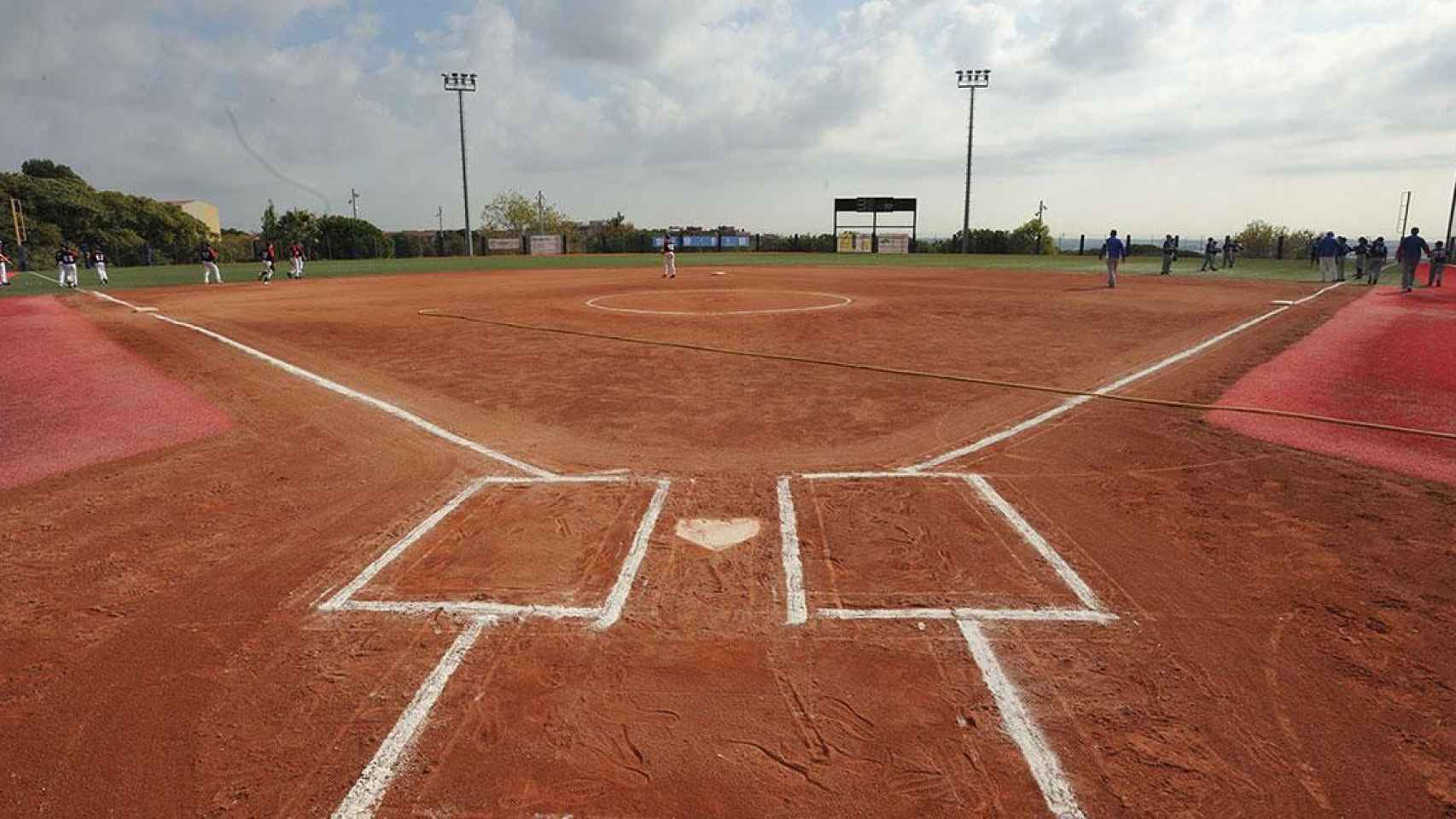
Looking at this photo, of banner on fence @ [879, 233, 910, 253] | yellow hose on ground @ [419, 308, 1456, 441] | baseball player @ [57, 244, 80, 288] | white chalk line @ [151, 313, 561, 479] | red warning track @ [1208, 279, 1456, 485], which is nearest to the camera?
white chalk line @ [151, 313, 561, 479]

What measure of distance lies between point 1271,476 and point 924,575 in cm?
443

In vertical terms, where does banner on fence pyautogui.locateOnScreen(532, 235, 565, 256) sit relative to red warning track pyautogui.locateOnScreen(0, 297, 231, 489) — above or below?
above

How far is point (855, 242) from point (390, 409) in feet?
211

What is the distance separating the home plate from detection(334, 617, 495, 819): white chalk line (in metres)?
1.86

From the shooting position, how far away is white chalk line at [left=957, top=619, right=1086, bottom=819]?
3248 mm

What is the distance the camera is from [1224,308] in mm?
21672

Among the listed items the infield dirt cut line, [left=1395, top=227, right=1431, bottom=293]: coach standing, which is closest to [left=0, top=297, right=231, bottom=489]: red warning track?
the infield dirt cut line

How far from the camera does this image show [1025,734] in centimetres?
366

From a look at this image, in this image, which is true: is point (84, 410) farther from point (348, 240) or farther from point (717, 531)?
Result: point (348, 240)

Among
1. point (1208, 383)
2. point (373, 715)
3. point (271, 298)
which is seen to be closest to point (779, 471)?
point (373, 715)

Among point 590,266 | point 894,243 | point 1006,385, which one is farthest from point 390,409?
point 894,243

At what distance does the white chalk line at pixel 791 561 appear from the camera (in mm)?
4801

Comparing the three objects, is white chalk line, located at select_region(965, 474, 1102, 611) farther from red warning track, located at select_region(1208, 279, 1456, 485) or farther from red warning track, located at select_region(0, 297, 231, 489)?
red warning track, located at select_region(0, 297, 231, 489)

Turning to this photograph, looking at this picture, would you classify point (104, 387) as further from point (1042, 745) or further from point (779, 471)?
point (1042, 745)
